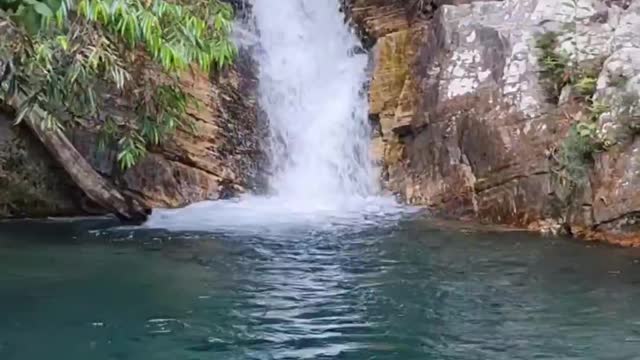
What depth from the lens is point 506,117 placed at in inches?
504

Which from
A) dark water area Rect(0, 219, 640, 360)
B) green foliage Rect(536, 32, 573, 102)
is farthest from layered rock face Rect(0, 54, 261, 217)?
green foliage Rect(536, 32, 573, 102)

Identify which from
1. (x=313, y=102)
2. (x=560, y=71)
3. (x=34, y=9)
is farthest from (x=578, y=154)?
(x=34, y=9)

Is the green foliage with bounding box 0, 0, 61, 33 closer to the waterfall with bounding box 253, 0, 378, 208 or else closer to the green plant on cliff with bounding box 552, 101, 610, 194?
the green plant on cliff with bounding box 552, 101, 610, 194

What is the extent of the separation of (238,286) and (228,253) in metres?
1.79

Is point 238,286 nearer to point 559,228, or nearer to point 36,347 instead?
point 36,347

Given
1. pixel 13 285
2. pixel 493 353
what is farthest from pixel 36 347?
pixel 493 353

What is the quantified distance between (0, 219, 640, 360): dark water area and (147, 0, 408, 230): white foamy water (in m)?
2.19

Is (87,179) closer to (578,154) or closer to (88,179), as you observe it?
(88,179)

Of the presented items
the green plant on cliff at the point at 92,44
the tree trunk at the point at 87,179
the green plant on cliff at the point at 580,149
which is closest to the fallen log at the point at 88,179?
the tree trunk at the point at 87,179

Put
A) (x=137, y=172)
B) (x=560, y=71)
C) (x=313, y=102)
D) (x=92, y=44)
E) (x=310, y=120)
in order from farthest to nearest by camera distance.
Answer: (x=313, y=102), (x=310, y=120), (x=137, y=172), (x=560, y=71), (x=92, y=44)

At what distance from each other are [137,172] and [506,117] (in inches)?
204

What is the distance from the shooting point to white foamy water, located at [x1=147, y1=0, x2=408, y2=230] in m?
13.9

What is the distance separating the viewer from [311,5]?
17.8m

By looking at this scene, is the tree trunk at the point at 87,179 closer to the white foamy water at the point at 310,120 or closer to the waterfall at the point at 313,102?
the white foamy water at the point at 310,120
